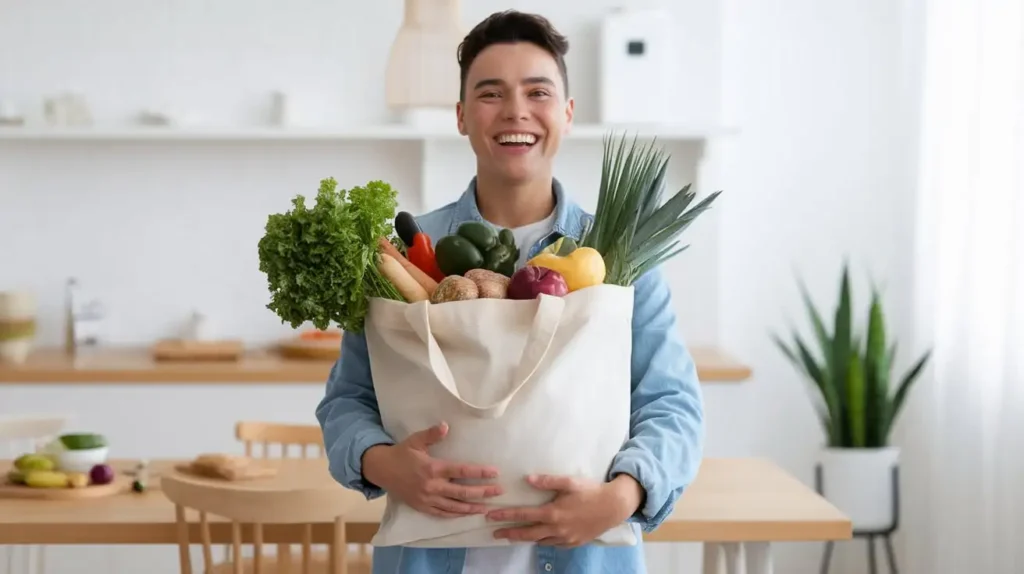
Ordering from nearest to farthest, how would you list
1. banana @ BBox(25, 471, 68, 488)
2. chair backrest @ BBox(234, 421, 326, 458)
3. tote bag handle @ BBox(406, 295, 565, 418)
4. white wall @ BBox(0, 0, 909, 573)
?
tote bag handle @ BBox(406, 295, 565, 418) → banana @ BBox(25, 471, 68, 488) → chair backrest @ BBox(234, 421, 326, 458) → white wall @ BBox(0, 0, 909, 573)

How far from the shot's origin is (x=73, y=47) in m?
4.58

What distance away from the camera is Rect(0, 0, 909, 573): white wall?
4.58 metres

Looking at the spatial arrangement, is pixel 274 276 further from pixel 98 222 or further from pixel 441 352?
pixel 98 222

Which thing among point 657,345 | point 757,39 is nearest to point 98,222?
point 757,39

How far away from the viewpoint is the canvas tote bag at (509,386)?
4.84 feet

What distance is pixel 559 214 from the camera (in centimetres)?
178

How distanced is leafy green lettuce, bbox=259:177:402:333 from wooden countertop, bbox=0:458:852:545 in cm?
80

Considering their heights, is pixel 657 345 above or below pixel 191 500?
above

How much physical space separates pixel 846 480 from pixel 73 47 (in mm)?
3017

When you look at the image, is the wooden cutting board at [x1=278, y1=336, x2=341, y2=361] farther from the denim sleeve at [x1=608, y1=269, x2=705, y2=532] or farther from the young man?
the denim sleeve at [x1=608, y1=269, x2=705, y2=532]

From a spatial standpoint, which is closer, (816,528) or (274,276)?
(274,276)

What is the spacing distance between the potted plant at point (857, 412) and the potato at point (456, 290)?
275cm

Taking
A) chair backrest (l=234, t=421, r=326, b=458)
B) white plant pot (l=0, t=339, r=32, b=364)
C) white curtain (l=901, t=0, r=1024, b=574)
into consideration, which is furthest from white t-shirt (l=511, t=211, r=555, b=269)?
white plant pot (l=0, t=339, r=32, b=364)

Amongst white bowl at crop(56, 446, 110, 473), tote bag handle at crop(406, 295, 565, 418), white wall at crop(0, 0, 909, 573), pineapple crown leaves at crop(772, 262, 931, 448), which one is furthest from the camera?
white wall at crop(0, 0, 909, 573)
